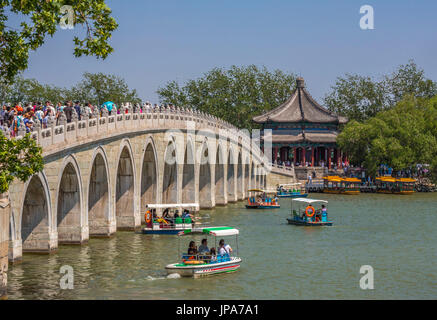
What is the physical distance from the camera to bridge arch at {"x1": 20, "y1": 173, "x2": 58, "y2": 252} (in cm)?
3070

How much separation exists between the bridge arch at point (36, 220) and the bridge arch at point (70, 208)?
9.40 feet

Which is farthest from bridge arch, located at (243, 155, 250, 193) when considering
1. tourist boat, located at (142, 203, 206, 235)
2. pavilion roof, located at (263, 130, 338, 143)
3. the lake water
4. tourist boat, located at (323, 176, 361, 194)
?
tourist boat, located at (142, 203, 206, 235)

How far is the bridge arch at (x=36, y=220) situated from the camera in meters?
30.7

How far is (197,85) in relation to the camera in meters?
109

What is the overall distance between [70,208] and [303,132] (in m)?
62.8

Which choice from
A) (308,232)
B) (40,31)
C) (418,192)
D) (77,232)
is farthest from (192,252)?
(418,192)

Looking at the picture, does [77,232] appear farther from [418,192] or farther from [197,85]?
[197,85]

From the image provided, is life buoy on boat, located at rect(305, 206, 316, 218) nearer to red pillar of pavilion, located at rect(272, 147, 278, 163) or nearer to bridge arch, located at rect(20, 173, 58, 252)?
bridge arch, located at rect(20, 173, 58, 252)

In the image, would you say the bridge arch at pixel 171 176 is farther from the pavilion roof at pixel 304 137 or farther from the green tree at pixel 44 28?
the pavilion roof at pixel 304 137

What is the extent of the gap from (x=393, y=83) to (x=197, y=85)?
99.2 feet

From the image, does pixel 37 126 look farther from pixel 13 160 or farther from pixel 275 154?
pixel 275 154

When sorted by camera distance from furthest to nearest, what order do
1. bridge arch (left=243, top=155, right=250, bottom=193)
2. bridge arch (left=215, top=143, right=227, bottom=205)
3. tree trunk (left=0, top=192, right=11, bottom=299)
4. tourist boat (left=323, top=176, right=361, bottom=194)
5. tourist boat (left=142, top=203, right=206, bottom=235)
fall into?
tourist boat (left=323, top=176, right=361, bottom=194)
bridge arch (left=243, top=155, right=250, bottom=193)
bridge arch (left=215, top=143, right=227, bottom=205)
tourist boat (left=142, top=203, right=206, bottom=235)
tree trunk (left=0, top=192, right=11, bottom=299)

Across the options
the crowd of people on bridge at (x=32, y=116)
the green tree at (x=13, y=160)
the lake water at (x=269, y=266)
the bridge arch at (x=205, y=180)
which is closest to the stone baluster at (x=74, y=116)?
the crowd of people on bridge at (x=32, y=116)

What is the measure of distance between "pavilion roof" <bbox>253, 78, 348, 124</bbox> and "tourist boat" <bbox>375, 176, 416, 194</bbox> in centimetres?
1505
